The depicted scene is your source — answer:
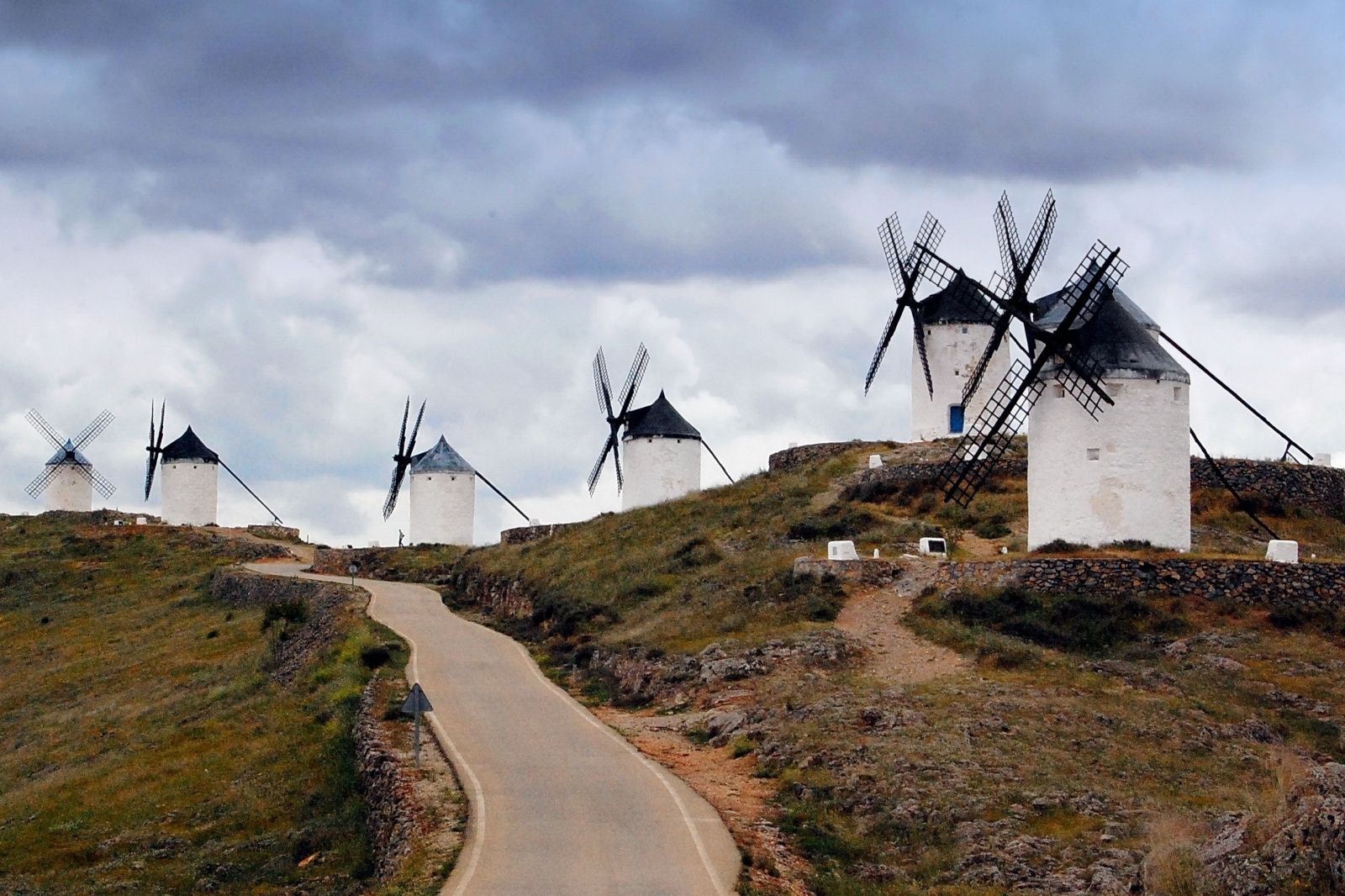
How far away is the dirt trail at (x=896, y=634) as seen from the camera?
1321 inches

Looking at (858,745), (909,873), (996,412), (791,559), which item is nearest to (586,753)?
(858,745)

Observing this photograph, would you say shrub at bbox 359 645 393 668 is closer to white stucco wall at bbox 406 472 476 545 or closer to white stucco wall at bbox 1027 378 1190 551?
white stucco wall at bbox 1027 378 1190 551

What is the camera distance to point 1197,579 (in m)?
36.3

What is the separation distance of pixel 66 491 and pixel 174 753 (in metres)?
66.8

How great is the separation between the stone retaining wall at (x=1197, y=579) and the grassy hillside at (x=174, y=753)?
16.2m

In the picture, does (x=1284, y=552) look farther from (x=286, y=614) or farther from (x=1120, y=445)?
(x=286, y=614)

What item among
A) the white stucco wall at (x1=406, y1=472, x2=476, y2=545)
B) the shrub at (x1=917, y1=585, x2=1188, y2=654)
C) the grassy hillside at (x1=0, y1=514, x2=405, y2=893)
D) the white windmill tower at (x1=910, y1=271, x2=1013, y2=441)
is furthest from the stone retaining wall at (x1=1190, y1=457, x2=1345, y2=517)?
the white stucco wall at (x1=406, y1=472, x2=476, y2=545)

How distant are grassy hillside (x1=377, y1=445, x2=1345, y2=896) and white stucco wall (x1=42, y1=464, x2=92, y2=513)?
191ft

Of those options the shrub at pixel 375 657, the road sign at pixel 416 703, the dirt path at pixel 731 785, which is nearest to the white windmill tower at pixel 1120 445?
the dirt path at pixel 731 785

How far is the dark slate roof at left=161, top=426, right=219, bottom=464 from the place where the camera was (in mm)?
91188

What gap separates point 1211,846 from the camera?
1927 centimetres

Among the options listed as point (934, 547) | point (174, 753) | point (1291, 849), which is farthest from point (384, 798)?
point (934, 547)

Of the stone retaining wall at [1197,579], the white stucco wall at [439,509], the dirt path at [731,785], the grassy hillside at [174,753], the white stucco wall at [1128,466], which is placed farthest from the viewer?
the white stucco wall at [439,509]

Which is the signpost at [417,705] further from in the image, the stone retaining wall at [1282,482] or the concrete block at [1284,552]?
the stone retaining wall at [1282,482]
